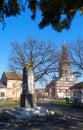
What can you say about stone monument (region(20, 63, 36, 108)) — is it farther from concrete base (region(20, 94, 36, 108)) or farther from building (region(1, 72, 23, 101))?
building (region(1, 72, 23, 101))

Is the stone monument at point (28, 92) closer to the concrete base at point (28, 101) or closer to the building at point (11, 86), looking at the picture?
the concrete base at point (28, 101)

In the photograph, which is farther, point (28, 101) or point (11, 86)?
point (11, 86)

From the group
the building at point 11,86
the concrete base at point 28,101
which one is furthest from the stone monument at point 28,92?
the building at point 11,86

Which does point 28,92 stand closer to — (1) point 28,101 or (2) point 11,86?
(1) point 28,101

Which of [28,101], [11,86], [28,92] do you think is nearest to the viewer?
[28,101]

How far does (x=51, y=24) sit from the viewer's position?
9.62 m

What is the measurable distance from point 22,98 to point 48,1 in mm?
16164

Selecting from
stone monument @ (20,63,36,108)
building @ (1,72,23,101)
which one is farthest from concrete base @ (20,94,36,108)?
building @ (1,72,23,101)

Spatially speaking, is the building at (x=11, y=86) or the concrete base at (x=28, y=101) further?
the building at (x=11, y=86)

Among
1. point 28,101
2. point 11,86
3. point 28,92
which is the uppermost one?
point 11,86

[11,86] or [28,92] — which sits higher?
[11,86]

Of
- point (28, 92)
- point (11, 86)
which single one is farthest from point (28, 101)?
point (11, 86)

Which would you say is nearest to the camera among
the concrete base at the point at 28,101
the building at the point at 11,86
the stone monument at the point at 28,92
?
the concrete base at the point at 28,101

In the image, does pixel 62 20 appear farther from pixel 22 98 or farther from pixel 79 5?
pixel 22 98
